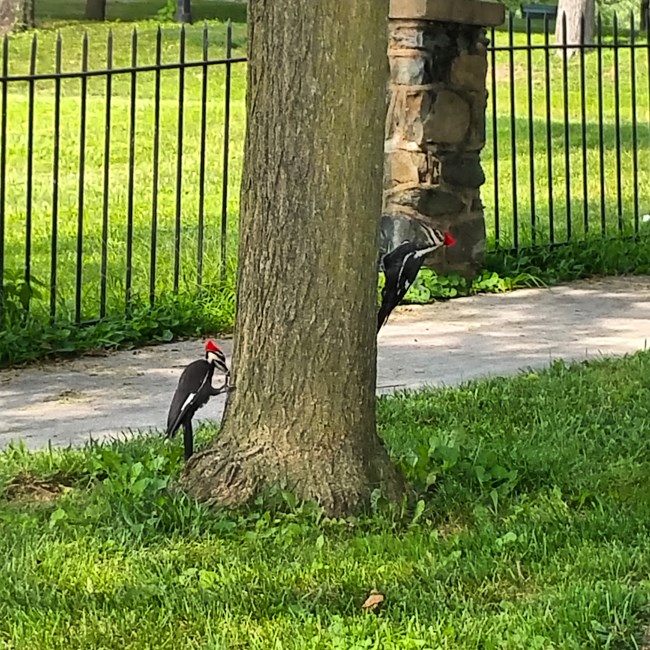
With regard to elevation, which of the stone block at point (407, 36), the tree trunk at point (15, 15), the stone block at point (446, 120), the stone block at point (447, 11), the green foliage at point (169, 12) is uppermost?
the green foliage at point (169, 12)

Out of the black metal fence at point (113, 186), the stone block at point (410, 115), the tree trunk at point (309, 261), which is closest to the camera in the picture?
the tree trunk at point (309, 261)

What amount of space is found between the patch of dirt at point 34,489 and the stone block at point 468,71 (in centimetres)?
420

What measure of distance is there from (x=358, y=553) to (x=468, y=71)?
4743 millimetres

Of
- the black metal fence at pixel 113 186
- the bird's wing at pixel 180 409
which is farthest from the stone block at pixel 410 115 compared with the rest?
the bird's wing at pixel 180 409

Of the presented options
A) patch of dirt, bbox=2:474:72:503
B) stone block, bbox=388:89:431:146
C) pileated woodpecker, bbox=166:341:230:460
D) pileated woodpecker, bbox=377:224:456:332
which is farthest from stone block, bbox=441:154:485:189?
patch of dirt, bbox=2:474:72:503

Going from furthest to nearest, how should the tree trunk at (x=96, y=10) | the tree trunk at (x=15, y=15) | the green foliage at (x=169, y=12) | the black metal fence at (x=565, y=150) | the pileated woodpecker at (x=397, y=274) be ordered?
the tree trunk at (x=96, y=10) → the green foliage at (x=169, y=12) → the tree trunk at (x=15, y=15) → the black metal fence at (x=565, y=150) → the pileated woodpecker at (x=397, y=274)

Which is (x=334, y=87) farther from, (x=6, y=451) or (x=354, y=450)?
(x=6, y=451)

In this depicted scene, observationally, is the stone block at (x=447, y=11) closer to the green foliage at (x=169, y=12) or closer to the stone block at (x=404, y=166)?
the stone block at (x=404, y=166)

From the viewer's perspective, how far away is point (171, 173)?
513 inches

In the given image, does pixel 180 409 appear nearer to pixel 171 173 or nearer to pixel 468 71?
pixel 468 71

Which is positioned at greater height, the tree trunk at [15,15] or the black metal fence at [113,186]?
the tree trunk at [15,15]

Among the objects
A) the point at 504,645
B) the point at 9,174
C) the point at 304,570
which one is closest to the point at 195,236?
the point at 9,174

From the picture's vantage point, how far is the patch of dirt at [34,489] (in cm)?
467

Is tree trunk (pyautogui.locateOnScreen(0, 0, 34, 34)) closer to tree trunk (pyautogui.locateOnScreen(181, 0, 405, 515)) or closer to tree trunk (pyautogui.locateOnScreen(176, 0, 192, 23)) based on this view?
tree trunk (pyautogui.locateOnScreen(176, 0, 192, 23))
